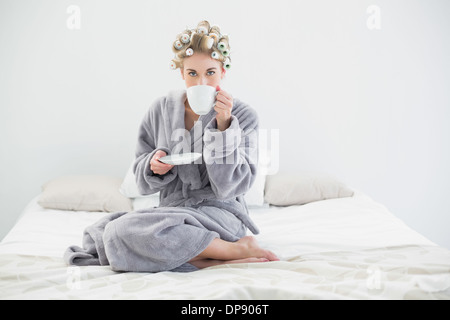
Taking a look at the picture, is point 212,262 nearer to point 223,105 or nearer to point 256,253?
point 256,253

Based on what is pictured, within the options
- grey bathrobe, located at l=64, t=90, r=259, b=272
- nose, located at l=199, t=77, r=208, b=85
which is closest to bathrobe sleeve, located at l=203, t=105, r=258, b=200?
grey bathrobe, located at l=64, t=90, r=259, b=272

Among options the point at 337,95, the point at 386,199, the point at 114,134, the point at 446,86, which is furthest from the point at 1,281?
the point at 446,86

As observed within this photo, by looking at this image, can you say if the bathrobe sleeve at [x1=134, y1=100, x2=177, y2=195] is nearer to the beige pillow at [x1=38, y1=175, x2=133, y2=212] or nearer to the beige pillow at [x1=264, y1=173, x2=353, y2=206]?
the beige pillow at [x1=38, y1=175, x2=133, y2=212]

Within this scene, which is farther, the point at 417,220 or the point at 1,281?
the point at 417,220

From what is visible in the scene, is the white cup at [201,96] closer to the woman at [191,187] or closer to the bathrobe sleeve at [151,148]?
the woman at [191,187]

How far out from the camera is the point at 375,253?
148 centimetres

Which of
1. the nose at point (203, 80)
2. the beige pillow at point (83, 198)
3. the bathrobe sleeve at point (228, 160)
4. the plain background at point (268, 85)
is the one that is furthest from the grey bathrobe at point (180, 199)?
the plain background at point (268, 85)

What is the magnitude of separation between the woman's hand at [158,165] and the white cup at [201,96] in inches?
9.1

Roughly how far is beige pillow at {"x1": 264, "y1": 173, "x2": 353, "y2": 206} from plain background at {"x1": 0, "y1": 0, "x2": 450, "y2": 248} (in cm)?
48

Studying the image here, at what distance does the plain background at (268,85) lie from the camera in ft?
8.87

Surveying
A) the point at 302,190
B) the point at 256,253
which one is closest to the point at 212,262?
the point at 256,253

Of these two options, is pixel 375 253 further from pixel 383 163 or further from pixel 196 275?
pixel 383 163

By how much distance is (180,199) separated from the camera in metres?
1.53
